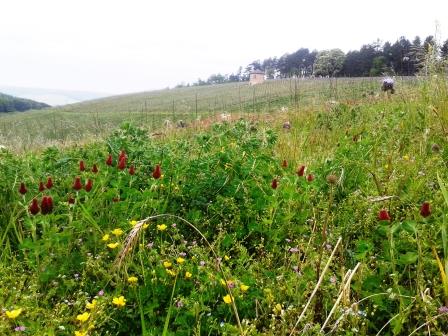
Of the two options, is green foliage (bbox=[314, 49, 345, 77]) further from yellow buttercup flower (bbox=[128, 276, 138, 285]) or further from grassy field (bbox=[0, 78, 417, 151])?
yellow buttercup flower (bbox=[128, 276, 138, 285])

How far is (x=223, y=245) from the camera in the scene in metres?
2.36

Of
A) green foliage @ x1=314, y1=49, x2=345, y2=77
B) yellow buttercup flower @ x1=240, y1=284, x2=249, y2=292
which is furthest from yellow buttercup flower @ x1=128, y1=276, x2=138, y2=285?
green foliage @ x1=314, y1=49, x2=345, y2=77

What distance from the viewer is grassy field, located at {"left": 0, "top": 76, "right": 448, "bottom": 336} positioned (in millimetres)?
1672

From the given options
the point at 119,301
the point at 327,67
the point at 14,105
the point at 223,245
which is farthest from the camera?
the point at 14,105

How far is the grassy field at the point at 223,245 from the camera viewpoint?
1.67 m

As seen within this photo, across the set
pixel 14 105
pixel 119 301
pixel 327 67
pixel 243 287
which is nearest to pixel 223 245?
pixel 243 287

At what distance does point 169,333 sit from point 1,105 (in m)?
101

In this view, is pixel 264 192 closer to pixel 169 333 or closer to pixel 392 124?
pixel 169 333

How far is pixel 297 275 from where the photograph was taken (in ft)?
5.91

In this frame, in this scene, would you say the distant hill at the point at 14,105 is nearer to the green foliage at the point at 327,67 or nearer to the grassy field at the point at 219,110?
the grassy field at the point at 219,110

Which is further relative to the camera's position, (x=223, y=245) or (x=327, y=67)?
(x=327, y=67)

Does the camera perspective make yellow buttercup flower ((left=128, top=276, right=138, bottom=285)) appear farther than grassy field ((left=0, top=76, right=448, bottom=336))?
Yes

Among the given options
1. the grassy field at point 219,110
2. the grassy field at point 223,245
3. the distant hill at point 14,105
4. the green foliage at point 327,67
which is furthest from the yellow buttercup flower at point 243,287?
the distant hill at point 14,105

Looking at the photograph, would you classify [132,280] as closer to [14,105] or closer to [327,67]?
[327,67]
